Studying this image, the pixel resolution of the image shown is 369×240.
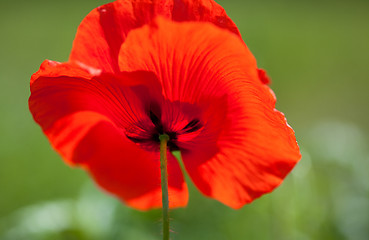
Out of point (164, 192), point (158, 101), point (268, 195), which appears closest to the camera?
point (164, 192)

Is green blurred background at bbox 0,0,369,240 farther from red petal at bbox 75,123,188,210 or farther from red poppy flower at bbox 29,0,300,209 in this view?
red poppy flower at bbox 29,0,300,209

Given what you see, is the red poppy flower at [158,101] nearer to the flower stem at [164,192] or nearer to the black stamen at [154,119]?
the black stamen at [154,119]

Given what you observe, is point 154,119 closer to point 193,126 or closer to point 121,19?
point 193,126

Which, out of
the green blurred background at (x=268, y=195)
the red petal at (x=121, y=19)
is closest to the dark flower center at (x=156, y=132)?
the red petal at (x=121, y=19)

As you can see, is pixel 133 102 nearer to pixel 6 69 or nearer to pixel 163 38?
pixel 163 38

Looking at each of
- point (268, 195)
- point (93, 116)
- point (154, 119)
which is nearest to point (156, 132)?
point (154, 119)

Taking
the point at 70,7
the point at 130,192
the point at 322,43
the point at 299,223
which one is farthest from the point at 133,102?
the point at 70,7

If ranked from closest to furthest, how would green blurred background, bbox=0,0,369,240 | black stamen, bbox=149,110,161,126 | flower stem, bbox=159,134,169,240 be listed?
flower stem, bbox=159,134,169,240
black stamen, bbox=149,110,161,126
green blurred background, bbox=0,0,369,240

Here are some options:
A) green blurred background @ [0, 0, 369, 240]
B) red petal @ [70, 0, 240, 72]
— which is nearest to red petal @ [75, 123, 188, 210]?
red petal @ [70, 0, 240, 72]
